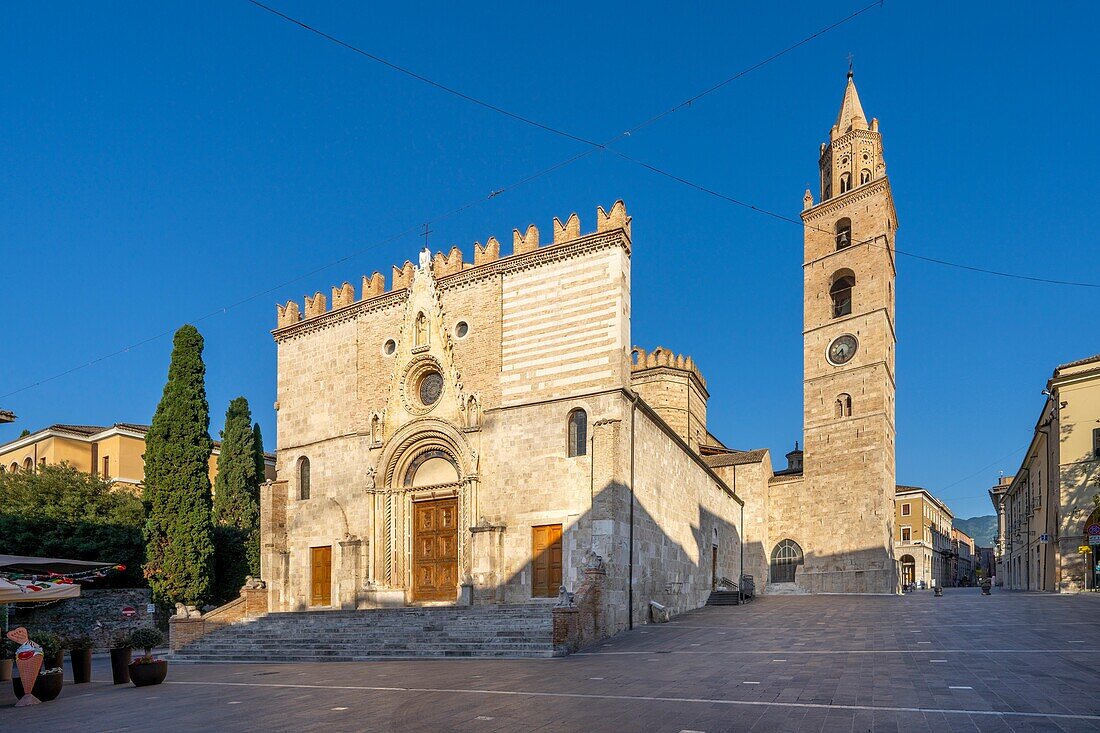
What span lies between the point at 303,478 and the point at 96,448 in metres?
23.9

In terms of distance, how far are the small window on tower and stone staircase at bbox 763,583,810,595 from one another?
19.0 m

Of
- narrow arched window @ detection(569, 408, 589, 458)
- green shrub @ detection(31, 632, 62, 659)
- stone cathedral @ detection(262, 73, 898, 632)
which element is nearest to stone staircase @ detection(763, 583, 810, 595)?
stone cathedral @ detection(262, 73, 898, 632)

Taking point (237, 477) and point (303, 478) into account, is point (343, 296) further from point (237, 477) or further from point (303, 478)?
point (237, 477)

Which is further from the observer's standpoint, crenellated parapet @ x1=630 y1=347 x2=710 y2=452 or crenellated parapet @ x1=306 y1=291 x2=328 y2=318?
crenellated parapet @ x1=630 y1=347 x2=710 y2=452

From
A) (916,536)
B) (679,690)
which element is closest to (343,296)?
(679,690)

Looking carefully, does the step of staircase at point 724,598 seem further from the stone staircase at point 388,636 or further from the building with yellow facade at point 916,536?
the building with yellow facade at point 916,536

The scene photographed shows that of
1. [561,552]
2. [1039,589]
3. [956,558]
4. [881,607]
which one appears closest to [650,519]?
[561,552]

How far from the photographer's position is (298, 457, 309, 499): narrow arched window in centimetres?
2801

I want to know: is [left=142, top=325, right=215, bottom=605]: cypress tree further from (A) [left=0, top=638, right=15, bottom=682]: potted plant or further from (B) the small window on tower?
(B) the small window on tower

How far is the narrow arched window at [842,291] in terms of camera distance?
46.6 m

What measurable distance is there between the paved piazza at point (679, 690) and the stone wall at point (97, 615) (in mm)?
8914

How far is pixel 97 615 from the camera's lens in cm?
2731

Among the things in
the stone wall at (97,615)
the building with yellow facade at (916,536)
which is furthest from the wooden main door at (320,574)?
the building with yellow facade at (916,536)

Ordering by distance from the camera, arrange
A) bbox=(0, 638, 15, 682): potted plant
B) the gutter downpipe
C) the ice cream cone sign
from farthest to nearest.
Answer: the gutter downpipe → bbox=(0, 638, 15, 682): potted plant → the ice cream cone sign
